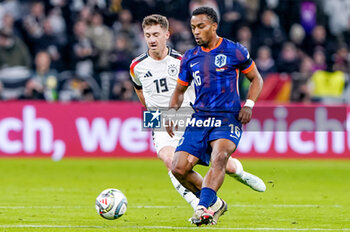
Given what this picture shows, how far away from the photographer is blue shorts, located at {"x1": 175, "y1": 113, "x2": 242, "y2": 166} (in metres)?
8.70

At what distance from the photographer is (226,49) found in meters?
8.77

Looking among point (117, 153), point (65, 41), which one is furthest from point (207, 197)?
point (65, 41)

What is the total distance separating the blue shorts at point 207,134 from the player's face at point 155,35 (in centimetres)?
158

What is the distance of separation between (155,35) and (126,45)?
1089 cm

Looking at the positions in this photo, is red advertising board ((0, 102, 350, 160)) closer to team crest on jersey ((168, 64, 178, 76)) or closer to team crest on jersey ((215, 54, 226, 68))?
team crest on jersey ((168, 64, 178, 76))

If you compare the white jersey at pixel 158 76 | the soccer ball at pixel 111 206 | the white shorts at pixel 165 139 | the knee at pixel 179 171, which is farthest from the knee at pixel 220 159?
the white jersey at pixel 158 76

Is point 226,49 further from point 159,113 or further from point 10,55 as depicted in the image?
point 10,55

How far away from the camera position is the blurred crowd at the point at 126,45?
1909 centimetres

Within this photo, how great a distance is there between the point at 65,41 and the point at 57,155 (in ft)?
12.3

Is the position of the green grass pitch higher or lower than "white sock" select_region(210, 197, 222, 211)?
lower

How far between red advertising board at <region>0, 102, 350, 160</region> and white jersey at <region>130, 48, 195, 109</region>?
761cm

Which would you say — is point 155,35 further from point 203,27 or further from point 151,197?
point 151,197

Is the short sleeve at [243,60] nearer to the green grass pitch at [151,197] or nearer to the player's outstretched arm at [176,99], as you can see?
the player's outstretched arm at [176,99]

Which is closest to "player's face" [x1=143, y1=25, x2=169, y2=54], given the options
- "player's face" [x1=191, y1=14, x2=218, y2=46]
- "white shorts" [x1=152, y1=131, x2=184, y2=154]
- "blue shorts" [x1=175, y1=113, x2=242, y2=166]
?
"white shorts" [x1=152, y1=131, x2=184, y2=154]
